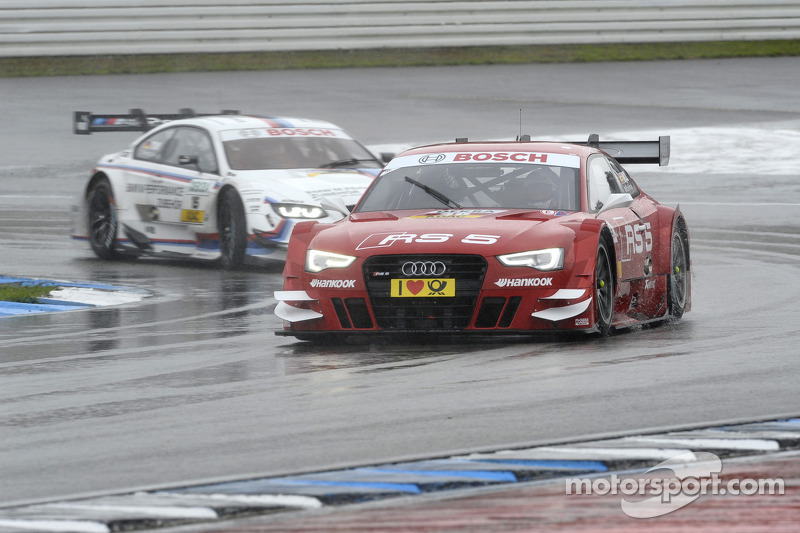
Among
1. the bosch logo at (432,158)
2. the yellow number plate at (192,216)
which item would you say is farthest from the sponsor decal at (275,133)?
the bosch logo at (432,158)

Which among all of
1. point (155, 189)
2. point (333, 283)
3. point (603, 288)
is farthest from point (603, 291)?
point (155, 189)

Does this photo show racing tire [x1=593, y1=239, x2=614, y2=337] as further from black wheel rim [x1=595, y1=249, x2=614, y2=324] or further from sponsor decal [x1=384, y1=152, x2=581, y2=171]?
sponsor decal [x1=384, y1=152, x2=581, y2=171]

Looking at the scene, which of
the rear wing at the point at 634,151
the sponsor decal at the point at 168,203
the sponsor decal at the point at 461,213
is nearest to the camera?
the sponsor decal at the point at 461,213

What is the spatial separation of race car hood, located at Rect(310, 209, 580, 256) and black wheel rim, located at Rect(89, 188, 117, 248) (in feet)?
20.9

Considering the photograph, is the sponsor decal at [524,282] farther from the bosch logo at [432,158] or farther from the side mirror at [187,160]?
the side mirror at [187,160]

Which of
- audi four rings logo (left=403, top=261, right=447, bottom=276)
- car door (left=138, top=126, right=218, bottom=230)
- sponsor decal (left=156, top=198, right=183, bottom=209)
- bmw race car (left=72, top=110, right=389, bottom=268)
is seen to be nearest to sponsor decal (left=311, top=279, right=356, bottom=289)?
audi four rings logo (left=403, top=261, right=447, bottom=276)

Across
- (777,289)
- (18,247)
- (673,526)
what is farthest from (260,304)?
(673,526)

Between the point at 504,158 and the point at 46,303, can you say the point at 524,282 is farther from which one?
the point at 46,303

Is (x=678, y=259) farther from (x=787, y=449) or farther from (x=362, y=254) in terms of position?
(x=787, y=449)

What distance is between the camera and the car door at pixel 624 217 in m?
9.82

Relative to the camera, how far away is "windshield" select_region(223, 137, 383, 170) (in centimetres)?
1466

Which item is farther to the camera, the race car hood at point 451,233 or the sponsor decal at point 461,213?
the sponsor decal at point 461,213

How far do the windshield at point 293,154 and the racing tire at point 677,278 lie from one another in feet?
15.1

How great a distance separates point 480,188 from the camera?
10.1 metres
